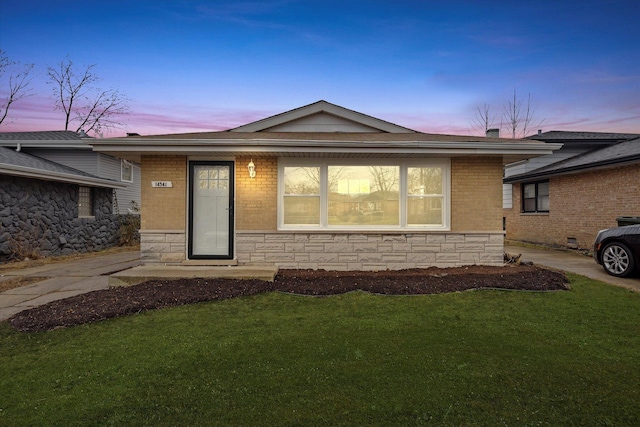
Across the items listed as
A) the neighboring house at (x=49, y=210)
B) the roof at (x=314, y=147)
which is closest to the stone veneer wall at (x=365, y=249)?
Result: the roof at (x=314, y=147)

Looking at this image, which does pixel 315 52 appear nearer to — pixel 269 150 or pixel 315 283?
pixel 269 150

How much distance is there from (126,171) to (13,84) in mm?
13337

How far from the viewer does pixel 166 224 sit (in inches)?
318

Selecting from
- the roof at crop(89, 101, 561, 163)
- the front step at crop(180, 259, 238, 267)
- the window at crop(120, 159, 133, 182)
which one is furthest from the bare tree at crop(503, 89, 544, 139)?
the front step at crop(180, 259, 238, 267)

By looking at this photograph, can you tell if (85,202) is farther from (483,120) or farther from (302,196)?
(483,120)

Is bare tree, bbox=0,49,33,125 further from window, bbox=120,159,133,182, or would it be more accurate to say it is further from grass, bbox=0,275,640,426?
grass, bbox=0,275,640,426

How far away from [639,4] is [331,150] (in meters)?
12.9

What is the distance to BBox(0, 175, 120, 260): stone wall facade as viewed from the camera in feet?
33.9

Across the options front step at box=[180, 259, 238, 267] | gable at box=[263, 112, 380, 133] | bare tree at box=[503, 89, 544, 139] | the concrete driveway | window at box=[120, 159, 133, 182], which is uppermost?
bare tree at box=[503, 89, 544, 139]

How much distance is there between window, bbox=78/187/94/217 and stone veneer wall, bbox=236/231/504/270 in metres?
9.27

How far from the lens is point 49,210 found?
11828 millimetres

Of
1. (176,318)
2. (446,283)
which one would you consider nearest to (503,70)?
(446,283)

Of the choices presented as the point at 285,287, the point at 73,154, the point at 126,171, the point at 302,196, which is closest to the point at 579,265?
the point at 302,196

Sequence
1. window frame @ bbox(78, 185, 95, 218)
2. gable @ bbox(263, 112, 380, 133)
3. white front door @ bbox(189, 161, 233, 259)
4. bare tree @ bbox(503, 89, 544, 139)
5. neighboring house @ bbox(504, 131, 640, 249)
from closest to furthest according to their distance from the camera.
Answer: white front door @ bbox(189, 161, 233, 259) < gable @ bbox(263, 112, 380, 133) < neighboring house @ bbox(504, 131, 640, 249) < window frame @ bbox(78, 185, 95, 218) < bare tree @ bbox(503, 89, 544, 139)
